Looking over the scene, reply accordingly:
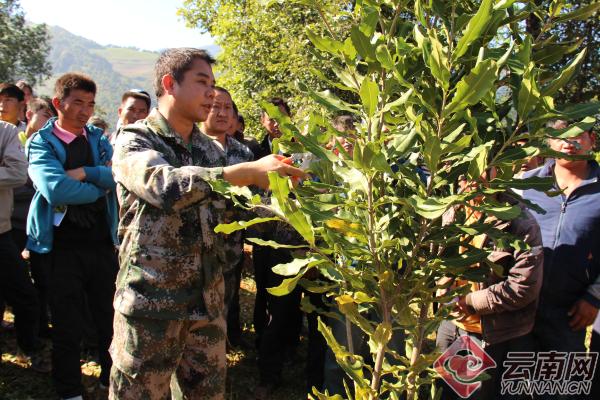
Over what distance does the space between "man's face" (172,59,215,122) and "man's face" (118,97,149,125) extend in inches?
84.9

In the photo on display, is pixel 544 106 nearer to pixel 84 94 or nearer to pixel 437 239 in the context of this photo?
pixel 437 239

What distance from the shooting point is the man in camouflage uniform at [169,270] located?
6.93 feet

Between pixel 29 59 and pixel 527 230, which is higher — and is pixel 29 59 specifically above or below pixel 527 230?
above

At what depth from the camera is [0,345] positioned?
12.8 feet

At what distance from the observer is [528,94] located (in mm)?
1249

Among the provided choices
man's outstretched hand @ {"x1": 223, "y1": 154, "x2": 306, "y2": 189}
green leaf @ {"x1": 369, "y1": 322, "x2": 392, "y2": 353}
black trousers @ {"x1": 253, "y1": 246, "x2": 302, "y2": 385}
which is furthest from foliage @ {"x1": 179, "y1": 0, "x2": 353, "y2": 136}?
green leaf @ {"x1": 369, "y1": 322, "x2": 392, "y2": 353}

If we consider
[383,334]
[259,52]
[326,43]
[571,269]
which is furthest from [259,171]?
[259,52]

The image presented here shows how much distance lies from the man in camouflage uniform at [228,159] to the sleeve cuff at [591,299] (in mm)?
2210

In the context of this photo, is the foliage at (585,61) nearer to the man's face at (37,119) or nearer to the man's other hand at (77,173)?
the man's face at (37,119)

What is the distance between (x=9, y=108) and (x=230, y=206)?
284cm

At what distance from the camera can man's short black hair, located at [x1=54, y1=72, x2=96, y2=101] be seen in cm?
314

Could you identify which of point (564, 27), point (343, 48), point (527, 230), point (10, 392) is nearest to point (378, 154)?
point (343, 48)

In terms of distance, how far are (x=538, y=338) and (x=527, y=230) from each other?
997mm

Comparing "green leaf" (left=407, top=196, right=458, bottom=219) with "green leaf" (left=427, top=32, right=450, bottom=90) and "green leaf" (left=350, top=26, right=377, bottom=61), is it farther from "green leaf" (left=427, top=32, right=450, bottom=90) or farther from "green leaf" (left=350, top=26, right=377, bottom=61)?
"green leaf" (left=350, top=26, right=377, bottom=61)
